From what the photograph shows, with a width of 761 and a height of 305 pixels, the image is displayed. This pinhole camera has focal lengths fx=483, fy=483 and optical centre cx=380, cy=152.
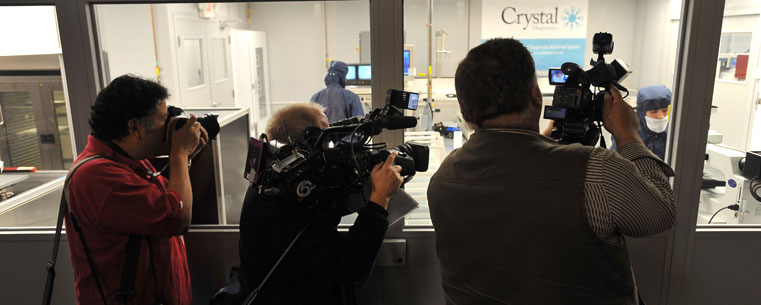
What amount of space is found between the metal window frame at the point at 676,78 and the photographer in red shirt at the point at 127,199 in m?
0.62

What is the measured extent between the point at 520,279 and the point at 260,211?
2.22ft

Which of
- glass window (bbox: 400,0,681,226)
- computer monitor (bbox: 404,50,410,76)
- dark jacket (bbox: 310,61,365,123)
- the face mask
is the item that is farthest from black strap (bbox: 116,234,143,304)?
dark jacket (bbox: 310,61,365,123)

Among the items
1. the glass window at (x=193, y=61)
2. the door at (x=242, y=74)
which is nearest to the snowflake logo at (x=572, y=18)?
the door at (x=242, y=74)

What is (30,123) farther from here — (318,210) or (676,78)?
(676,78)

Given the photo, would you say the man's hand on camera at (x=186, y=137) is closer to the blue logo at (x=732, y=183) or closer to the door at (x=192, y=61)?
the blue logo at (x=732, y=183)

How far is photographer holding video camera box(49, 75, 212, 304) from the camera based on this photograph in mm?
1285

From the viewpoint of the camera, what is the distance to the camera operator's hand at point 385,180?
1.27 meters

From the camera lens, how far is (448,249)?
1119 millimetres

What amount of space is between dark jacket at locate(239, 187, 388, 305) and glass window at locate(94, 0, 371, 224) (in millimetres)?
1310

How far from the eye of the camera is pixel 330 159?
3.90 feet

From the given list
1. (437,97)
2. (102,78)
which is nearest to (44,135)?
(102,78)

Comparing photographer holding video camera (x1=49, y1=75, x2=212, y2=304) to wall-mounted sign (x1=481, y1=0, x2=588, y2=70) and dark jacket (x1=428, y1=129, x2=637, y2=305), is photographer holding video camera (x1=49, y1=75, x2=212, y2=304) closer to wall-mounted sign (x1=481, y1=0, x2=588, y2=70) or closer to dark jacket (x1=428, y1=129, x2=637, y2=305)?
dark jacket (x1=428, y1=129, x2=637, y2=305)

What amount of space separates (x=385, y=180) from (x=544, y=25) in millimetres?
1516

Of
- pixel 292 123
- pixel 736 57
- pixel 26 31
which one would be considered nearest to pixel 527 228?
pixel 292 123
